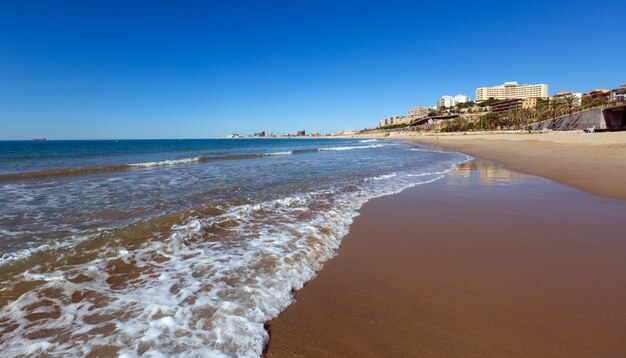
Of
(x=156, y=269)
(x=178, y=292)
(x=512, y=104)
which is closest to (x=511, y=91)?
(x=512, y=104)

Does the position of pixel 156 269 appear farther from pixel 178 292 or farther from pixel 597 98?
pixel 597 98

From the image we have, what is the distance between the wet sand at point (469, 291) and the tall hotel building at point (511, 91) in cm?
20421

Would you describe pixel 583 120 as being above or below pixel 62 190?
above

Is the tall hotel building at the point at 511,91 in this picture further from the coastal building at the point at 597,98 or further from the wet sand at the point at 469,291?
the wet sand at the point at 469,291

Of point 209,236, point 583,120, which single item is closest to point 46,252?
point 209,236

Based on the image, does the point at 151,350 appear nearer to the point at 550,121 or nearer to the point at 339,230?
the point at 339,230

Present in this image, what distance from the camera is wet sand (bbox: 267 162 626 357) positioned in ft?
7.78

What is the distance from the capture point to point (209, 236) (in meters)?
5.23

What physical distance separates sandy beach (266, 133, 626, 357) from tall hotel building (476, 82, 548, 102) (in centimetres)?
20394

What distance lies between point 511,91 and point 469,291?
221 meters

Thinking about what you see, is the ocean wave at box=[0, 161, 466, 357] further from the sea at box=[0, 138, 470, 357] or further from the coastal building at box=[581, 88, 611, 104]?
the coastal building at box=[581, 88, 611, 104]

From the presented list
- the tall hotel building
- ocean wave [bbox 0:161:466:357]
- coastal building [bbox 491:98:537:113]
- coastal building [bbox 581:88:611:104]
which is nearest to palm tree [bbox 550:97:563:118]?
coastal building [bbox 581:88:611:104]

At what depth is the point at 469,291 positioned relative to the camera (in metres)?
3.21

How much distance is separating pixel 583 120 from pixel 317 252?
6922 centimetres
